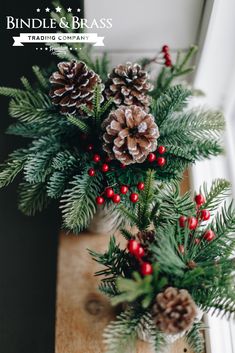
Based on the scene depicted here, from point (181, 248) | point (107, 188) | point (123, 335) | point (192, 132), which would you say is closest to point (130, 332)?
point (123, 335)

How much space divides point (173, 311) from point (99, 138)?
0.30 metres

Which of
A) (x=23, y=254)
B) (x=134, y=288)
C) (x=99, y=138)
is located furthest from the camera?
(x=23, y=254)

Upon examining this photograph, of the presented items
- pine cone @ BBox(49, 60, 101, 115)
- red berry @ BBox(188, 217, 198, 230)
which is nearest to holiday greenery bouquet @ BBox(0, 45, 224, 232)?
pine cone @ BBox(49, 60, 101, 115)

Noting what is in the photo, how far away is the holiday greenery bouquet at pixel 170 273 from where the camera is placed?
0.47 metres

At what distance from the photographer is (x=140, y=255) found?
0.51 metres

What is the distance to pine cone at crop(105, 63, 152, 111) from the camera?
659mm

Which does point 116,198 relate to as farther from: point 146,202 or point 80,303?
point 80,303

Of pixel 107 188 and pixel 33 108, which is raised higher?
pixel 33 108

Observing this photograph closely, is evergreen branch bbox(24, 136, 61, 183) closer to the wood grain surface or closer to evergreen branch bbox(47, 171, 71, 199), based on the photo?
evergreen branch bbox(47, 171, 71, 199)

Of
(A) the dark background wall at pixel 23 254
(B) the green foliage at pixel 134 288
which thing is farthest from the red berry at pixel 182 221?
(A) the dark background wall at pixel 23 254

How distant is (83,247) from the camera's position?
2.50 feet

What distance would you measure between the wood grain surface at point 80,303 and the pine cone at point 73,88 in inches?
10.3

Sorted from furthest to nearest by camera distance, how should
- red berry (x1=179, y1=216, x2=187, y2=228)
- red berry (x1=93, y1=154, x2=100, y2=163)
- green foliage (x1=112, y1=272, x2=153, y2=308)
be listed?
red berry (x1=93, y1=154, x2=100, y2=163) < red berry (x1=179, y1=216, x2=187, y2=228) < green foliage (x1=112, y1=272, x2=153, y2=308)

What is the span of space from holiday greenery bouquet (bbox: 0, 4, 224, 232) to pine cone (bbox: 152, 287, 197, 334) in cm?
18
